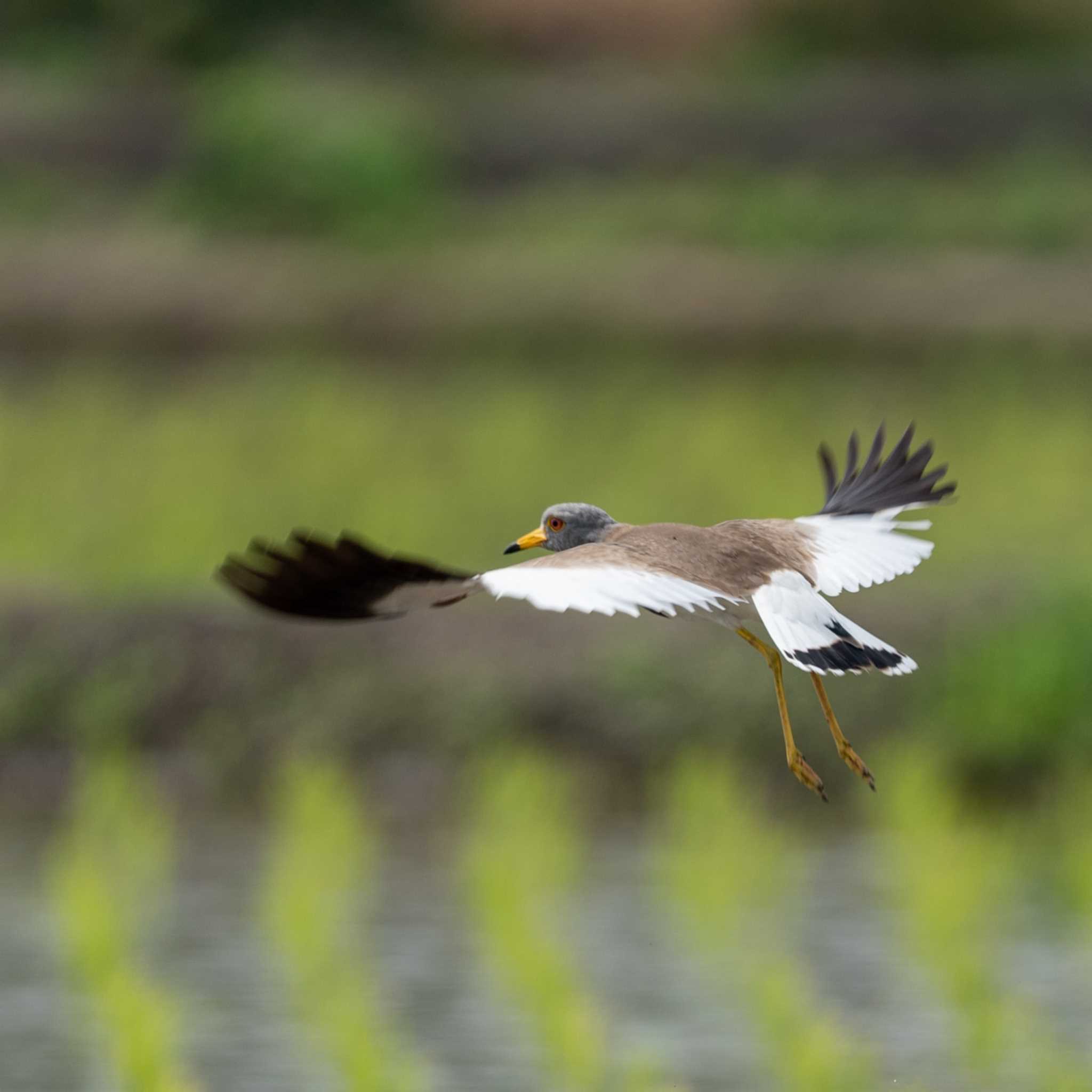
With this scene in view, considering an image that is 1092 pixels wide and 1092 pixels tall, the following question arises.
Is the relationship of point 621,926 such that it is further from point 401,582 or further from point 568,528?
point 401,582

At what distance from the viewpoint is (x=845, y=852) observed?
838 centimetres

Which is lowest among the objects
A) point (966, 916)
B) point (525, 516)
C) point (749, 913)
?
point (966, 916)

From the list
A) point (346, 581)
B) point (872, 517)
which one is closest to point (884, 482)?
point (872, 517)

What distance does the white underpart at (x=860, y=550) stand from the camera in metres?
3.25

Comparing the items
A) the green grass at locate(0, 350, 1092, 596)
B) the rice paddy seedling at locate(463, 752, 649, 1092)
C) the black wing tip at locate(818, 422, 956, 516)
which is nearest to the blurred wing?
the black wing tip at locate(818, 422, 956, 516)

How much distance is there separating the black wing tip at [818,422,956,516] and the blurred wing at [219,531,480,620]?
65 cm

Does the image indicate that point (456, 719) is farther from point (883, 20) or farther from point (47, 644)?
point (883, 20)

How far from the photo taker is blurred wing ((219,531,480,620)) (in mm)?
3031

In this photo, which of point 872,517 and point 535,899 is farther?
point 535,899

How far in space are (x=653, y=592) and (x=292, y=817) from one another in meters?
5.26

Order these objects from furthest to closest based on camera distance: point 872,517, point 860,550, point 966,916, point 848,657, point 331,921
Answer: point 331,921 < point 966,916 < point 872,517 < point 860,550 < point 848,657

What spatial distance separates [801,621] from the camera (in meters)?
3.10

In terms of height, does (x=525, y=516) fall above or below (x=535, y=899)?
above

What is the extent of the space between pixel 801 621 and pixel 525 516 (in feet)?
22.6
